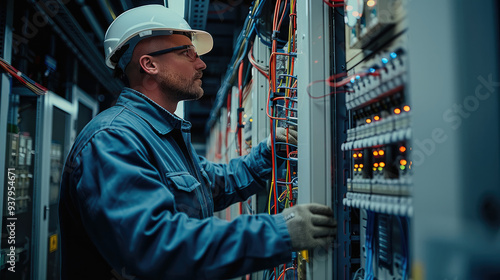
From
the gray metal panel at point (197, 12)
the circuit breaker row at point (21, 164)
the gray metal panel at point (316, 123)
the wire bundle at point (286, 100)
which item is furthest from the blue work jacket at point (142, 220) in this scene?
the circuit breaker row at point (21, 164)

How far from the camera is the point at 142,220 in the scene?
2.94ft

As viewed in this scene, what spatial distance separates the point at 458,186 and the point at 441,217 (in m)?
0.07

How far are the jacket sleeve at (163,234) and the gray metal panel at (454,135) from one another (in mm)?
403

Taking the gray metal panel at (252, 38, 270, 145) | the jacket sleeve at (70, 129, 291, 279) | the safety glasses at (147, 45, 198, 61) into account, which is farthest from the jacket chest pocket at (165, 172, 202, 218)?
the gray metal panel at (252, 38, 270, 145)

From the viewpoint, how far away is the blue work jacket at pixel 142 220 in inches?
35.2

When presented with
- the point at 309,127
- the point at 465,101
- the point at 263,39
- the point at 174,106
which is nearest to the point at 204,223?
the point at 309,127

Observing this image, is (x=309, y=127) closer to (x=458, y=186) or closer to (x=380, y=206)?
(x=380, y=206)

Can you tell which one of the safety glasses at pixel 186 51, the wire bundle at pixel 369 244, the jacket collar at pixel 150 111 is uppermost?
the safety glasses at pixel 186 51

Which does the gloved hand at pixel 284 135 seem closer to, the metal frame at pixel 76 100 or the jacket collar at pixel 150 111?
the jacket collar at pixel 150 111

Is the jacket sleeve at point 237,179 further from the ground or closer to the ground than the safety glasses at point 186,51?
closer to the ground

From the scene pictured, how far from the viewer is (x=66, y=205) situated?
1.20 meters

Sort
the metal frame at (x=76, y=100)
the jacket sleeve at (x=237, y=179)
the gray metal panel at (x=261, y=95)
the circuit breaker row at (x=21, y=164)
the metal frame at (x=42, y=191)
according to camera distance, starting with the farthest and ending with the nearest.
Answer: the metal frame at (x=76, y=100) < the metal frame at (x=42, y=191) < the circuit breaker row at (x=21, y=164) < the gray metal panel at (x=261, y=95) < the jacket sleeve at (x=237, y=179)

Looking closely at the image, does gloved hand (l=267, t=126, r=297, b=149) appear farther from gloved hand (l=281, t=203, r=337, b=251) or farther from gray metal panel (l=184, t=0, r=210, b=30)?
gray metal panel (l=184, t=0, r=210, b=30)

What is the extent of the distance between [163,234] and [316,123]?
542 mm
